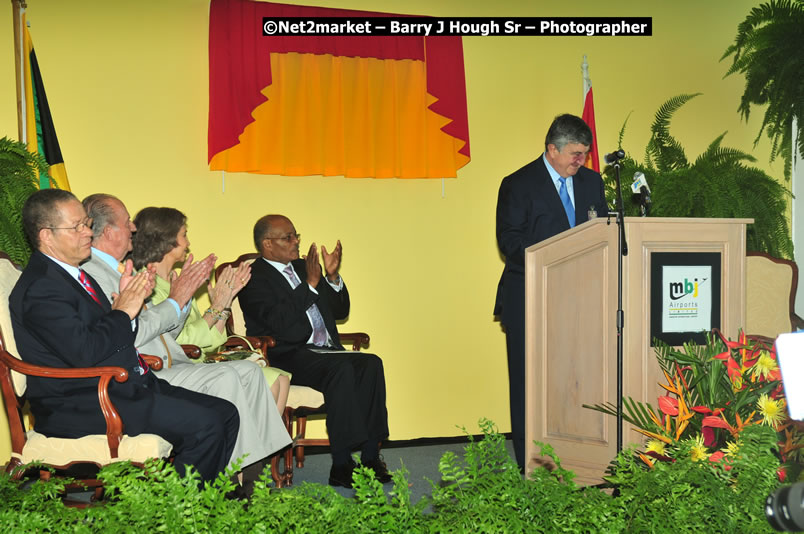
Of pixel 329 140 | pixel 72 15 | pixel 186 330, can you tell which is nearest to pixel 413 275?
pixel 329 140

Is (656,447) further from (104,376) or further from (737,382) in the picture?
(104,376)

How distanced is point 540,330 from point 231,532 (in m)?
2.30

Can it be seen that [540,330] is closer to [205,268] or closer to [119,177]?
[205,268]

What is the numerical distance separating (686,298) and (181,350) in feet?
7.76

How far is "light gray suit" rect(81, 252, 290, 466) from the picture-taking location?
3.45m

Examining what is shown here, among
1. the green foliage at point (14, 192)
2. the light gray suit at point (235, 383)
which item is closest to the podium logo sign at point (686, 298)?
the light gray suit at point (235, 383)

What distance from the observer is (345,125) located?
525cm

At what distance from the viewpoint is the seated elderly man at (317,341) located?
4.18 meters

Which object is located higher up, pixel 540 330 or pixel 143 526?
pixel 540 330

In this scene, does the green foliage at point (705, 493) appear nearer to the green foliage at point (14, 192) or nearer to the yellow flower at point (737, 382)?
the yellow flower at point (737, 382)

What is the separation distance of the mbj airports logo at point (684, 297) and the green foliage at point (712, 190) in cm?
206

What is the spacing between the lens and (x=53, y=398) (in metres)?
2.87

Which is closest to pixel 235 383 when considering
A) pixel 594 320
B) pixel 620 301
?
pixel 594 320

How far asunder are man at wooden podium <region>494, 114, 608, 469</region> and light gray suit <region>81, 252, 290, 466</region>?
4.03 ft
